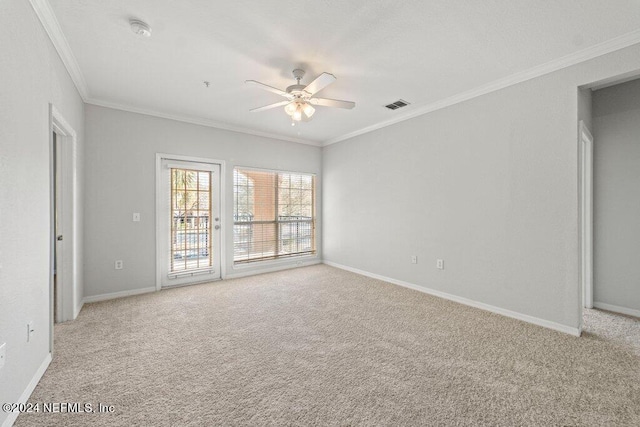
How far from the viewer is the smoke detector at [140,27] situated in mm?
2085

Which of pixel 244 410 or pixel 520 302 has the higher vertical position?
pixel 520 302

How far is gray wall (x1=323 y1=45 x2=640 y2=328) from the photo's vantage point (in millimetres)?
2666

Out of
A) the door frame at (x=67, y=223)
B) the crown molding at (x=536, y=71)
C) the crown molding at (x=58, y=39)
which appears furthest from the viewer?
the door frame at (x=67, y=223)

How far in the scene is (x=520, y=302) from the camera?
2.98 metres

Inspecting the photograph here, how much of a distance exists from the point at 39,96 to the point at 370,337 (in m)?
3.27

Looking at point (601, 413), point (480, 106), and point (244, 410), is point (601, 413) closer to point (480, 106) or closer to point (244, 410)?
point (244, 410)

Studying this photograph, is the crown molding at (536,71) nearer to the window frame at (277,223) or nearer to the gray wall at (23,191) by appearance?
the window frame at (277,223)

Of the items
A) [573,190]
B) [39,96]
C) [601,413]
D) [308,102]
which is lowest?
[601,413]

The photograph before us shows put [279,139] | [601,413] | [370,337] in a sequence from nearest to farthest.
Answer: [601,413] < [370,337] < [279,139]

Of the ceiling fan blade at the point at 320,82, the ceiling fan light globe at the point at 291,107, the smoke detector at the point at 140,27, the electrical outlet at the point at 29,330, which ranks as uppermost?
the smoke detector at the point at 140,27

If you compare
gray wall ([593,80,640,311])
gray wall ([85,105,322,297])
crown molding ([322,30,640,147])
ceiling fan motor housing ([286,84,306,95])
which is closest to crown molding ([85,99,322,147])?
gray wall ([85,105,322,297])

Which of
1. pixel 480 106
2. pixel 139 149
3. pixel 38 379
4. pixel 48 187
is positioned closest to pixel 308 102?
pixel 480 106

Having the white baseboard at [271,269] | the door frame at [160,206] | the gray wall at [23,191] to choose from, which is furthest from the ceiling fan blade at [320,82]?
the white baseboard at [271,269]

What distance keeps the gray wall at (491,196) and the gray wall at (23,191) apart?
159 inches
